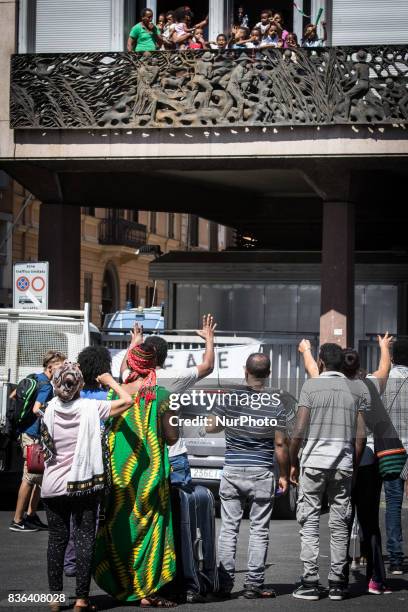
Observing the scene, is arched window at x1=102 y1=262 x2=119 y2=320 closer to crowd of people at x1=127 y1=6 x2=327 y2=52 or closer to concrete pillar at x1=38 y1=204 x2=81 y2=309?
concrete pillar at x1=38 y1=204 x2=81 y2=309

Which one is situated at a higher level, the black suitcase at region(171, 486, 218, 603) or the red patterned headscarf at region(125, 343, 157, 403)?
the red patterned headscarf at region(125, 343, 157, 403)

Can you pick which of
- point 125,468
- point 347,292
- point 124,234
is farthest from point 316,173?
point 124,234

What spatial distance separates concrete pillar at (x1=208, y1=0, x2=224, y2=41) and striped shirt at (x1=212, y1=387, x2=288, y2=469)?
15.5m

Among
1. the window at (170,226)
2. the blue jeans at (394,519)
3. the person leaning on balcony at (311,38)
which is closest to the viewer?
the blue jeans at (394,519)

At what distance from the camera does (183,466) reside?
9977 mm

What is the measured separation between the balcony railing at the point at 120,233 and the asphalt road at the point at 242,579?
40.2 meters

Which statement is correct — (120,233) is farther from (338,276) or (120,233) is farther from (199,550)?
(199,550)

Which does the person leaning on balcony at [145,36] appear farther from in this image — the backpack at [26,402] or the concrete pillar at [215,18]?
the backpack at [26,402]

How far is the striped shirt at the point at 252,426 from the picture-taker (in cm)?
952

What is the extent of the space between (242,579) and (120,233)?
145 ft

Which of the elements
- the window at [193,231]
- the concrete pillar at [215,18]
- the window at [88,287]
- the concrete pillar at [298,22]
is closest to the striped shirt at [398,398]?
the concrete pillar at [298,22]

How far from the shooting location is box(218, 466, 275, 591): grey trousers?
941cm

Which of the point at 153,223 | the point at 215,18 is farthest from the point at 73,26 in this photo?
the point at 153,223

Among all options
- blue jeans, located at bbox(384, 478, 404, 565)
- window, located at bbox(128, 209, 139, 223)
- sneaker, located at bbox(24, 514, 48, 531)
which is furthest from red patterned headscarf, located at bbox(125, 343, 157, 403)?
window, located at bbox(128, 209, 139, 223)
